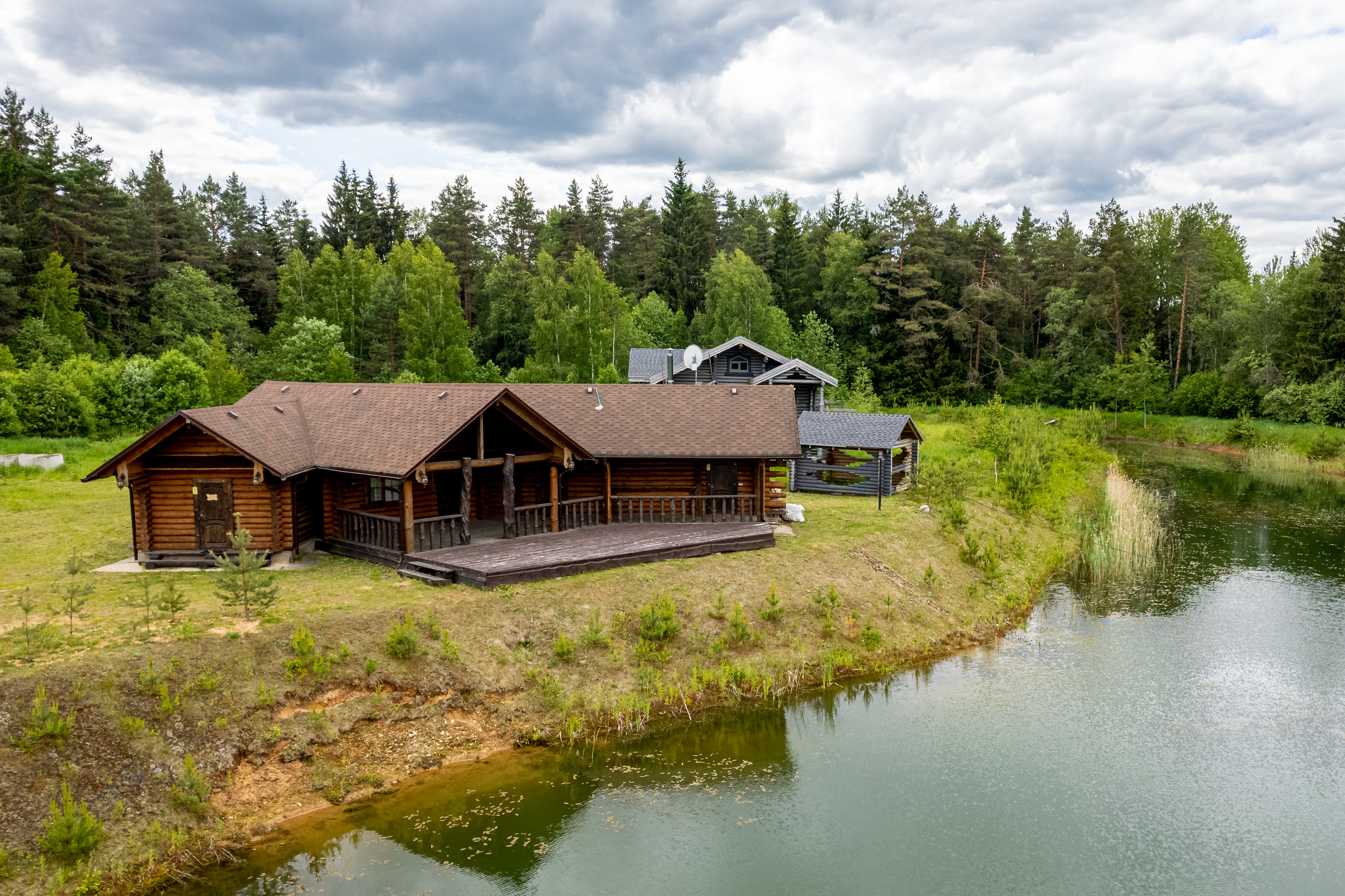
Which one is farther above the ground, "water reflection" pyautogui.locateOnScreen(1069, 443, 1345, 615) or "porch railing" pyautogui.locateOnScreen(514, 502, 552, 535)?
"porch railing" pyautogui.locateOnScreen(514, 502, 552, 535)

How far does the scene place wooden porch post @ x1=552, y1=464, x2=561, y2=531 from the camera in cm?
2086

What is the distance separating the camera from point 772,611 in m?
17.6

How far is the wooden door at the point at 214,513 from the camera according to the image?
18.4 m

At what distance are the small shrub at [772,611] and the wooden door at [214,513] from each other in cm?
1219

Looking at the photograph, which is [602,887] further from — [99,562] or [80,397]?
[80,397]

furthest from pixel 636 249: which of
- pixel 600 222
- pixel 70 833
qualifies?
pixel 70 833

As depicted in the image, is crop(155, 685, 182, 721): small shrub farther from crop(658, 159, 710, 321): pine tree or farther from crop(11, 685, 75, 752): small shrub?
crop(658, 159, 710, 321): pine tree

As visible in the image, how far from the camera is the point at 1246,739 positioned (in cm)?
1395

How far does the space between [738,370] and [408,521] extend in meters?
25.7

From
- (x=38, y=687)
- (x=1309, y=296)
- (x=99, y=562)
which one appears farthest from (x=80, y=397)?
(x=1309, y=296)

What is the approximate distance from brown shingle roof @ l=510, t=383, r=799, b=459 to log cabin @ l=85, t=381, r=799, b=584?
5cm

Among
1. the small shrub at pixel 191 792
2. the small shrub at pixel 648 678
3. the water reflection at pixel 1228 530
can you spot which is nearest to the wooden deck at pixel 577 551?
the small shrub at pixel 648 678

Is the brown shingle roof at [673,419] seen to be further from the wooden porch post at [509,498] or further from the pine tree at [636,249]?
the pine tree at [636,249]

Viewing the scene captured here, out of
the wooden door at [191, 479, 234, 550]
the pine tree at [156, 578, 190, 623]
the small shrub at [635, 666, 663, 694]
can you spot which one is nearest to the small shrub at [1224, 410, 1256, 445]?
the small shrub at [635, 666, 663, 694]
